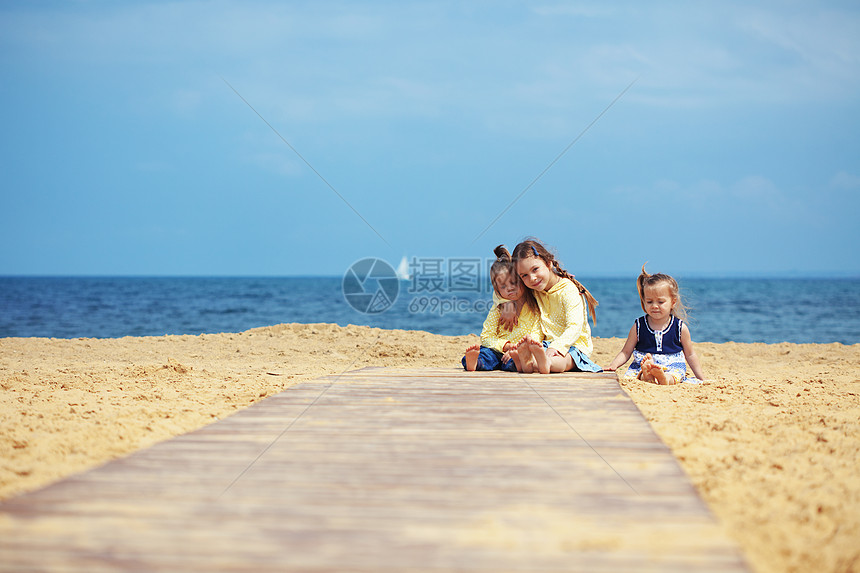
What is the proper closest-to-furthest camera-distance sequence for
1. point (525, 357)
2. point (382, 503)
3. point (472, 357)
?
point (382, 503)
point (525, 357)
point (472, 357)

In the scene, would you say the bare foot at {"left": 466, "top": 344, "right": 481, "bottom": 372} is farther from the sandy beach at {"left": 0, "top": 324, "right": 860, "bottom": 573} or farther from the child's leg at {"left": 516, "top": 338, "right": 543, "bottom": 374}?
the sandy beach at {"left": 0, "top": 324, "right": 860, "bottom": 573}

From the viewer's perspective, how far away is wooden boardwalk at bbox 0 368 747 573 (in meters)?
1.81

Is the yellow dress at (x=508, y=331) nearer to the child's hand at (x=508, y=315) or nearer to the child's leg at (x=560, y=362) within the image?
the child's hand at (x=508, y=315)

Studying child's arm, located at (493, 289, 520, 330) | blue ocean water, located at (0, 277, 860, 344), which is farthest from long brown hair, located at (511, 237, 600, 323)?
blue ocean water, located at (0, 277, 860, 344)

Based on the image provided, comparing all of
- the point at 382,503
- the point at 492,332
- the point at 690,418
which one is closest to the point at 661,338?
the point at 492,332

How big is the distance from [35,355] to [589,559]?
9013 millimetres

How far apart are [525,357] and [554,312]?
59cm

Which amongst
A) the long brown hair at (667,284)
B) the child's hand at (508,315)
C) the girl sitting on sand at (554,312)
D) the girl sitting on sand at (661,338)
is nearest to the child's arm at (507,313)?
the child's hand at (508,315)

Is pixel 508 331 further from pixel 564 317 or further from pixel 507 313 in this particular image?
pixel 564 317

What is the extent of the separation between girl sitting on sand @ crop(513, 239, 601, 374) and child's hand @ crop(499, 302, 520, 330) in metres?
0.23

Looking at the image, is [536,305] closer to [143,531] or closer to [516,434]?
[516,434]

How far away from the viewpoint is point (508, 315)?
5.74 m

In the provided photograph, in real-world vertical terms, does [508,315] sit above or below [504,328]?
above

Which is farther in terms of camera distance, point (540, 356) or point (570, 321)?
point (570, 321)
